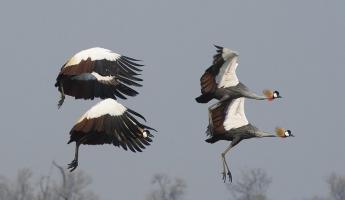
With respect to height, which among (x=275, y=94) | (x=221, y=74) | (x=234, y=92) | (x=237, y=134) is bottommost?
(x=237, y=134)

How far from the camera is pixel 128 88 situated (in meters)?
27.3

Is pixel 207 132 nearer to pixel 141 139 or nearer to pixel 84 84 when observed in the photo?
pixel 141 139

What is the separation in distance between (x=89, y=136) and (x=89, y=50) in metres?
2.40

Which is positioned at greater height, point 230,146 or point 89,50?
point 89,50

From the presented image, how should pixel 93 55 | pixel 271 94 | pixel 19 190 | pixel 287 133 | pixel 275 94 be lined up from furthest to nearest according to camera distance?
pixel 19 190
pixel 93 55
pixel 271 94
pixel 275 94
pixel 287 133

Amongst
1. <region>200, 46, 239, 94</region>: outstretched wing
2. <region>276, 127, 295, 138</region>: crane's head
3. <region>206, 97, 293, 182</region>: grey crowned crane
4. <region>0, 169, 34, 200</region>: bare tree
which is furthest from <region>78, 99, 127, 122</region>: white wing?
<region>0, 169, 34, 200</region>: bare tree

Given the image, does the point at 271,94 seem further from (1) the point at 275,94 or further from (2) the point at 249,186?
(2) the point at 249,186

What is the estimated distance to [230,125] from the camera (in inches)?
1029

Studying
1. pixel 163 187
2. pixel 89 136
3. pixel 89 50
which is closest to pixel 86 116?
pixel 89 136

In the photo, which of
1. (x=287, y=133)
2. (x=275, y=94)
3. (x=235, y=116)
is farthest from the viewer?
(x=235, y=116)

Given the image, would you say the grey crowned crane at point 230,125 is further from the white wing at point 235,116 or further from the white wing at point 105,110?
the white wing at point 105,110

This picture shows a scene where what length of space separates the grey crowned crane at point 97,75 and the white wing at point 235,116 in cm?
207

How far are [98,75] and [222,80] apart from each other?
3.18 metres

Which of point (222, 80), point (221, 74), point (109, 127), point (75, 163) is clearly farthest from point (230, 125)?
point (75, 163)
